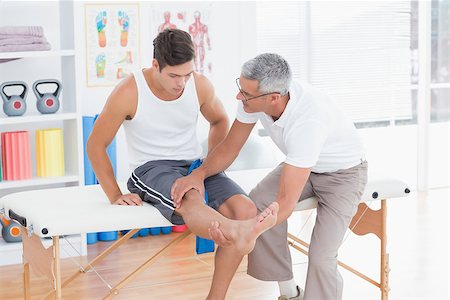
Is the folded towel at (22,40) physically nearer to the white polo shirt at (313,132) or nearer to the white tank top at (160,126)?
the white tank top at (160,126)

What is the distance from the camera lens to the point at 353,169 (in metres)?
3.29

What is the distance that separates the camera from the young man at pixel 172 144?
301cm

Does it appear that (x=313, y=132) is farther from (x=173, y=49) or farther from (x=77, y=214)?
(x=77, y=214)

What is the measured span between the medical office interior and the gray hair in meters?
0.68

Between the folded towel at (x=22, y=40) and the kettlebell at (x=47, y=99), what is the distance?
0.65ft

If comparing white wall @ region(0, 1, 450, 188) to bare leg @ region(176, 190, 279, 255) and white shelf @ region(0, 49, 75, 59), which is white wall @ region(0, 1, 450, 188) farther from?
bare leg @ region(176, 190, 279, 255)

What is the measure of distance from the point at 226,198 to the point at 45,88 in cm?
185

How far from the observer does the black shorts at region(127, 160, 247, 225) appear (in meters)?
3.09

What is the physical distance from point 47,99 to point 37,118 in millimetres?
116

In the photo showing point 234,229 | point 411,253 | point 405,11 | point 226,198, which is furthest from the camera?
point 405,11

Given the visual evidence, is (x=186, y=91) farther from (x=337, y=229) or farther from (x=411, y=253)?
(x=411, y=253)

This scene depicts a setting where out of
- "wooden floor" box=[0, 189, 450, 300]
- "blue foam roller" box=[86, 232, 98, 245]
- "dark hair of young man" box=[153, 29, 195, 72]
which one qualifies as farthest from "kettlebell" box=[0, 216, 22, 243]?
"dark hair of young man" box=[153, 29, 195, 72]

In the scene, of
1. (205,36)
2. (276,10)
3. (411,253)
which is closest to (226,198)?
(411,253)

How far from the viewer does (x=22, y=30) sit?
164 inches
